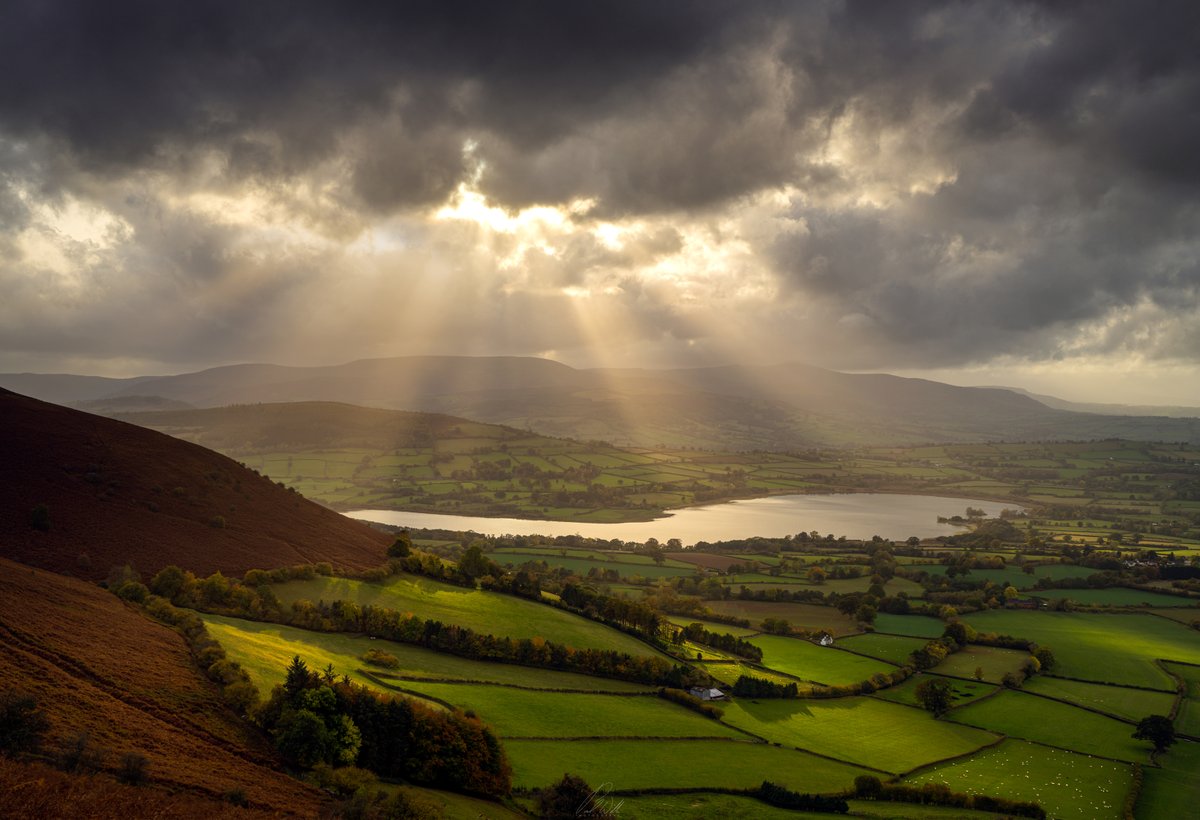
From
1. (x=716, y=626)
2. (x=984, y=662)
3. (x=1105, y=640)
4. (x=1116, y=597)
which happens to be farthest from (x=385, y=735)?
(x=1116, y=597)

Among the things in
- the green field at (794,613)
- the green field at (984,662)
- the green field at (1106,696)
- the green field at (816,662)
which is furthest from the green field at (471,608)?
the green field at (1106,696)

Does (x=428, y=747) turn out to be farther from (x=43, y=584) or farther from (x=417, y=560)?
(x=417, y=560)

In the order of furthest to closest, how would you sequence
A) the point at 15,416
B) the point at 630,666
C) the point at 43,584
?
the point at 15,416, the point at 630,666, the point at 43,584

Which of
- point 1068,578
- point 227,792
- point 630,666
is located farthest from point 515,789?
point 1068,578

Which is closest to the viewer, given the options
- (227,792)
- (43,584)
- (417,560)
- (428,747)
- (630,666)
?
(227,792)

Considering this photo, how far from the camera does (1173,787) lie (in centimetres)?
4894

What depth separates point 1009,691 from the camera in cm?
6956

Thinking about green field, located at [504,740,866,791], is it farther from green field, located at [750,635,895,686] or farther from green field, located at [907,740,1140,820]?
green field, located at [750,635,895,686]

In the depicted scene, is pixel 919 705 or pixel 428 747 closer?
pixel 428 747

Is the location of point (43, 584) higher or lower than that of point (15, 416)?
lower

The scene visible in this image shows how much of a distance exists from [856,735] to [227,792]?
49804 millimetres

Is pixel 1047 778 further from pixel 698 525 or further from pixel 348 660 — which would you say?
pixel 698 525

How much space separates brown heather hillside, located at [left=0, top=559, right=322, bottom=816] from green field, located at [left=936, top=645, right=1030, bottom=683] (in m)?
70.0

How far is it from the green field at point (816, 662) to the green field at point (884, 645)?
189 centimetres
